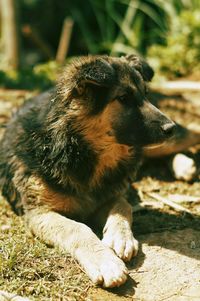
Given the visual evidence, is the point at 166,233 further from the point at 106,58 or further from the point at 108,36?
the point at 108,36

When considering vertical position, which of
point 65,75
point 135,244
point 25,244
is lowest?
point 25,244

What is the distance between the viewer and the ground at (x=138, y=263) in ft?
12.8

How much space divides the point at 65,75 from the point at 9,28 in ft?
18.2

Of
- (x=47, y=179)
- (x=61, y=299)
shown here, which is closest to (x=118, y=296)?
(x=61, y=299)

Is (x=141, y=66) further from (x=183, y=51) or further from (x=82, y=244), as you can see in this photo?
(x=183, y=51)

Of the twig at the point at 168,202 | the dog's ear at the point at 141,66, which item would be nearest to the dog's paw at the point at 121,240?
the twig at the point at 168,202

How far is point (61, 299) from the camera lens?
12.6 feet

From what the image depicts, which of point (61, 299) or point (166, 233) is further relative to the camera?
point (166, 233)

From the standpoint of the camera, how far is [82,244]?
14.2 feet

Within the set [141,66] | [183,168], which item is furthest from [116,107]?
Answer: [183,168]

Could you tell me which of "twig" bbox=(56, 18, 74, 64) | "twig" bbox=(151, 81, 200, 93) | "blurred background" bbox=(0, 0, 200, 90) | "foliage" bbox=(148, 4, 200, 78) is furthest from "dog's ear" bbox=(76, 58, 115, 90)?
"twig" bbox=(56, 18, 74, 64)

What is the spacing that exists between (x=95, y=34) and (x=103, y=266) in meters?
10.2

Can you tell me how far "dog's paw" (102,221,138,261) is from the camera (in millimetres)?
4297

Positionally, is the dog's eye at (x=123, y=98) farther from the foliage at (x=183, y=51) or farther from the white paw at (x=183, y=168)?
the foliage at (x=183, y=51)
